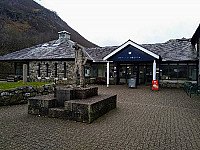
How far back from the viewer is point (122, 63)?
60.2 feet

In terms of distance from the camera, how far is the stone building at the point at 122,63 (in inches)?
588

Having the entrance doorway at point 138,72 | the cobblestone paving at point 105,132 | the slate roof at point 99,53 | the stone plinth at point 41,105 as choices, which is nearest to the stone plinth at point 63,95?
the stone plinth at point 41,105

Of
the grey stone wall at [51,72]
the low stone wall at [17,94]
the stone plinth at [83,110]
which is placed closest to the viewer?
the stone plinth at [83,110]

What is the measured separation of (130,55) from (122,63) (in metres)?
3.10

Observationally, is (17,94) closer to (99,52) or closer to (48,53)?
(48,53)

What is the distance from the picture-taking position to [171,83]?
51.6ft

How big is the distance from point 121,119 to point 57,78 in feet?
44.9

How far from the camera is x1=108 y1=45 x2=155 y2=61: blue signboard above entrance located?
14742 mm

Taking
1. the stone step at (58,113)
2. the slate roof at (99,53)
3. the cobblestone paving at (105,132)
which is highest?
the slate roof at (99,53)

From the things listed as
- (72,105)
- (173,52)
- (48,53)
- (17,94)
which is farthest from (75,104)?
(48,53)

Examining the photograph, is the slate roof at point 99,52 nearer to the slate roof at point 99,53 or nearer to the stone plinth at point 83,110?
the slate roof at point 99,53

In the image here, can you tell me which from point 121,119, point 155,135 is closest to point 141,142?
point 155,135

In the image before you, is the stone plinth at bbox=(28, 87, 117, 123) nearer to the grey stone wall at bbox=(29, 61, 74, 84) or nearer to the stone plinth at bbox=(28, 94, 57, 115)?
the stone plinth at bbox=(28, 94, 57, 115)

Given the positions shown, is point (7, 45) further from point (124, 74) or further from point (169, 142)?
point (169, 142)
